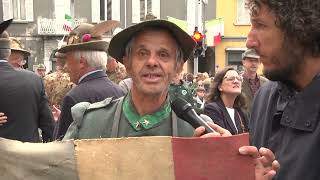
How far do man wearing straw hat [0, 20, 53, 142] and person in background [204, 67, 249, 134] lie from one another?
1622mm

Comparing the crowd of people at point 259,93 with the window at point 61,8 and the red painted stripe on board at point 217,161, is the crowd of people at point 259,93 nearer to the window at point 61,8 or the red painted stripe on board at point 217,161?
the red painted stripe on board at point 217,161

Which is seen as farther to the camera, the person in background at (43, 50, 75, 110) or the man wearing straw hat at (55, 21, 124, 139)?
the person in background at (43, 50, 75, 110)

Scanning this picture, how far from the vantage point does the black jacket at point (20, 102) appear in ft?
13.7

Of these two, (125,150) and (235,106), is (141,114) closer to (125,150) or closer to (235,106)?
(125,150)

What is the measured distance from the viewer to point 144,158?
1808 millimetres

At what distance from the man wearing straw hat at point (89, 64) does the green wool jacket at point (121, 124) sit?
1.36m

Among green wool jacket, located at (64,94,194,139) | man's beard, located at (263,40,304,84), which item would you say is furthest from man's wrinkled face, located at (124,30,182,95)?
man's beard, located at (263,40,304,84)

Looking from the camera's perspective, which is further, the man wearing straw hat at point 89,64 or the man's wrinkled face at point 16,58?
the man's wrinkled face at point 16,58

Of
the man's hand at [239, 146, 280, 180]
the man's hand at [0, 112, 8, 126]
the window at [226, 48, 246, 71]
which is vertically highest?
the man's hand at [239, 146, 280, 180]

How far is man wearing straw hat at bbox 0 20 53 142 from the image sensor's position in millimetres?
4145

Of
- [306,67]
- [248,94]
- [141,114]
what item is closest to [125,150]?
[141,114]

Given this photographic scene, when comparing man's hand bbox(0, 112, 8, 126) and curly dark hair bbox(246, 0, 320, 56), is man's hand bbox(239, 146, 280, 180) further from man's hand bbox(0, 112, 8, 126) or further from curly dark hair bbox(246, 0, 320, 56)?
man's hand bbox(0, 112, 8, 126)

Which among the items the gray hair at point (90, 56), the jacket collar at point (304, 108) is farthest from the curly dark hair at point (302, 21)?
the gray hair at point (90, 56)

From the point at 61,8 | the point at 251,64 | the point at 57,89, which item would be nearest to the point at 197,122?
the point at 57,89
